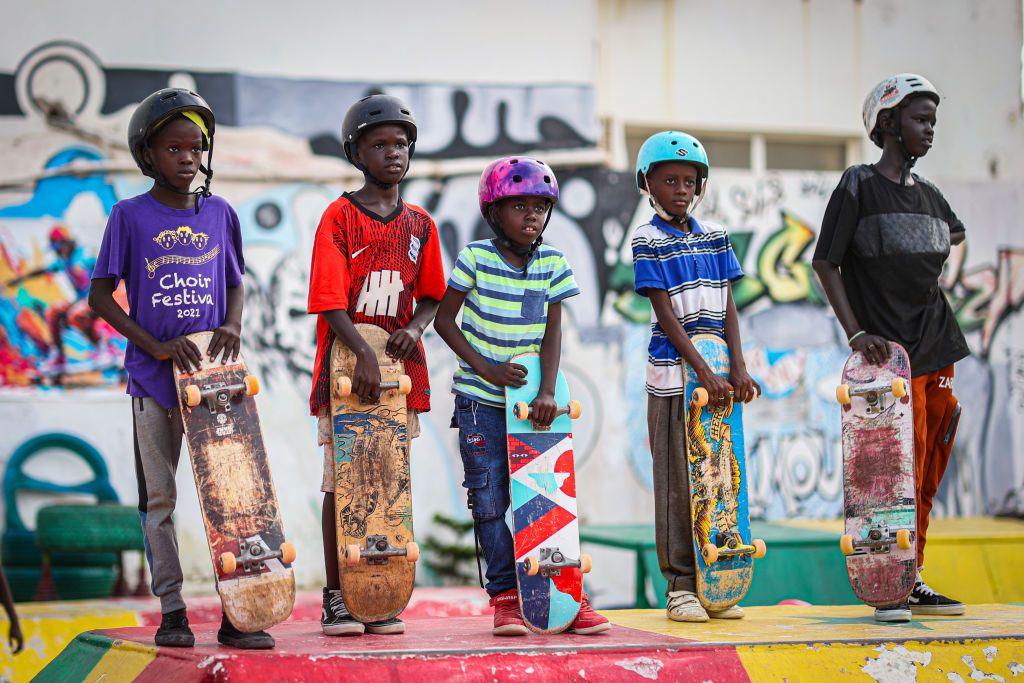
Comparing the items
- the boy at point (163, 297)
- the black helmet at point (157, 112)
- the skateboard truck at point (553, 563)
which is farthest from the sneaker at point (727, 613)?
the black helmet at point (157, 112)

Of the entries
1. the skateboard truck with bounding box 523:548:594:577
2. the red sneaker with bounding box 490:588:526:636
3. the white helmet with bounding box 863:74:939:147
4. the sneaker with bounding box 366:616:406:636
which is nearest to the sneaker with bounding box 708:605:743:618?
the skateboard truck with bounding box 523:548:594:577

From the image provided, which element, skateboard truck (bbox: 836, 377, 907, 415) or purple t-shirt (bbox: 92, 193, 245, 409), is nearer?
purple t-shirt (bbox: 92, 193, 245, 409)

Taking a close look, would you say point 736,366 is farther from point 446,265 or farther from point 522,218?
point 446,265

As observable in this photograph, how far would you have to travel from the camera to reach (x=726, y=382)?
5035 millimetres

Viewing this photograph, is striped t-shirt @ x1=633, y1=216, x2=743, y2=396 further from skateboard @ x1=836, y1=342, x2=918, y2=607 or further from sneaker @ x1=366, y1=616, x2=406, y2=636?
sneaker @ x1=366, y1=616, x2=406, y2=636

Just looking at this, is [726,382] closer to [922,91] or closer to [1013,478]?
[922,91]

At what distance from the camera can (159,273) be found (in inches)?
172

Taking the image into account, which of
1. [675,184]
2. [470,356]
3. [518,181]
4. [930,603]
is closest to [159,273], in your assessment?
[470,356]

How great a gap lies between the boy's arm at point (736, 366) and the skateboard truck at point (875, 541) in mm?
765

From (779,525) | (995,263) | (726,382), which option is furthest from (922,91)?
(995,263)

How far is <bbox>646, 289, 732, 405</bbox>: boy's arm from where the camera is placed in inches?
196

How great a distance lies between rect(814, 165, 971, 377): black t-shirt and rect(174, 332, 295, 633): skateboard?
2736 mm

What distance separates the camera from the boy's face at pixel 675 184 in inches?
205

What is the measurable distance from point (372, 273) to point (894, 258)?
7.95 feet
